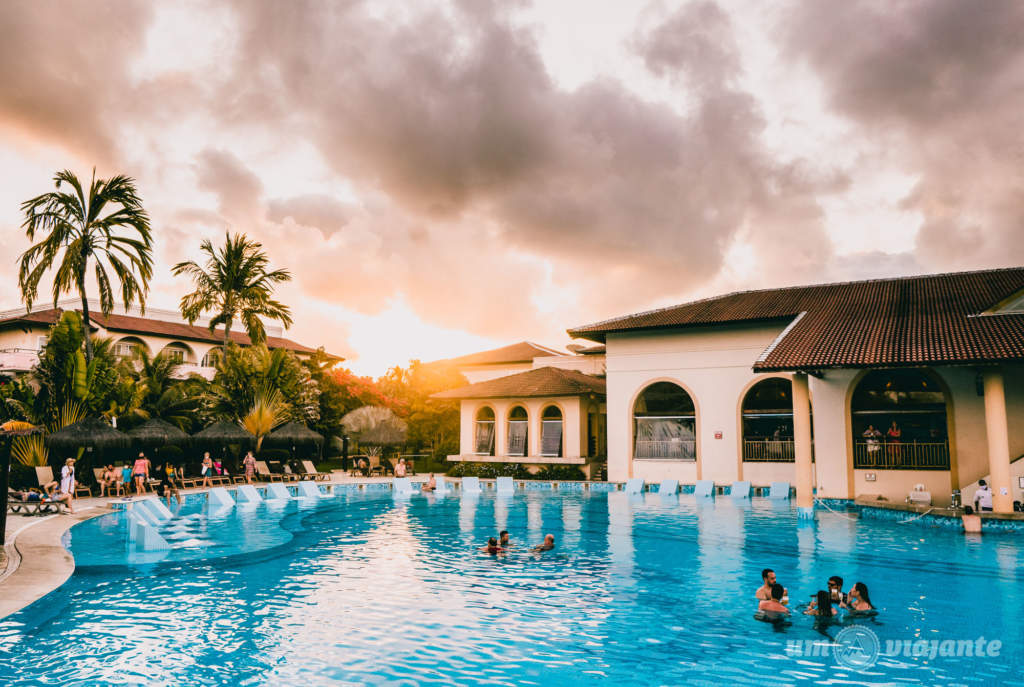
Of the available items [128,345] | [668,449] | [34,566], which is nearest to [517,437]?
[668,449]

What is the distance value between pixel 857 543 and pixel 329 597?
36.1 feet

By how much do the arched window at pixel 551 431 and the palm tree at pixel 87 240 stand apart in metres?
17.5

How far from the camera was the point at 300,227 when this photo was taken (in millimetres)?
27750

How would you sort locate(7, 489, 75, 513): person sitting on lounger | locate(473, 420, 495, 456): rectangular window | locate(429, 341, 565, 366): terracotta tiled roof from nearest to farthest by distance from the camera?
locate(7, 489, 75, 513): person sitting on lounger, locate(473, 420, 495, 456): rectangular window, locate(429, 341, 565, 366): terracotta tiled roof

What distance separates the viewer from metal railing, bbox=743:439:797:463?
2412 cm

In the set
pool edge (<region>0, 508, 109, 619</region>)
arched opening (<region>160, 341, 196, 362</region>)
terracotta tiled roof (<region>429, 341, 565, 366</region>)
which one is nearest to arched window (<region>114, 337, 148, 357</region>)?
arched opening (<region>160, 341, 196, 362</region>)

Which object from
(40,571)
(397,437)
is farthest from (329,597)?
(397,437)

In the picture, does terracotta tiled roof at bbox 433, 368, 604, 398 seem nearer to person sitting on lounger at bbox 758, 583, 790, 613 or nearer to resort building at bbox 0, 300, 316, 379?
resort building at bbox 0, 300, 316, 379

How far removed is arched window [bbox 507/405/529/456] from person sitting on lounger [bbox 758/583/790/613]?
2255 centimetres

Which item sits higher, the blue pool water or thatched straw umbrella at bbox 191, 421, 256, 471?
thatched straw umbrella at bbox 191, 421, 256, 471

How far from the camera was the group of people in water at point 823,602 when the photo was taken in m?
8.29

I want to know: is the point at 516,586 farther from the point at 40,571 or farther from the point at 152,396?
the point at 152,396

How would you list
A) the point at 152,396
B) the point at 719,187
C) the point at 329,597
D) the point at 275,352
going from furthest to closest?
the point at 275,352 < the point at 152,396 < the point at 719,187 < the point at 329,597

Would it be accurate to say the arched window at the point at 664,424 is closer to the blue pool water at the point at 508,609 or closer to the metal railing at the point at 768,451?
the metal railing at the point at 768,451
